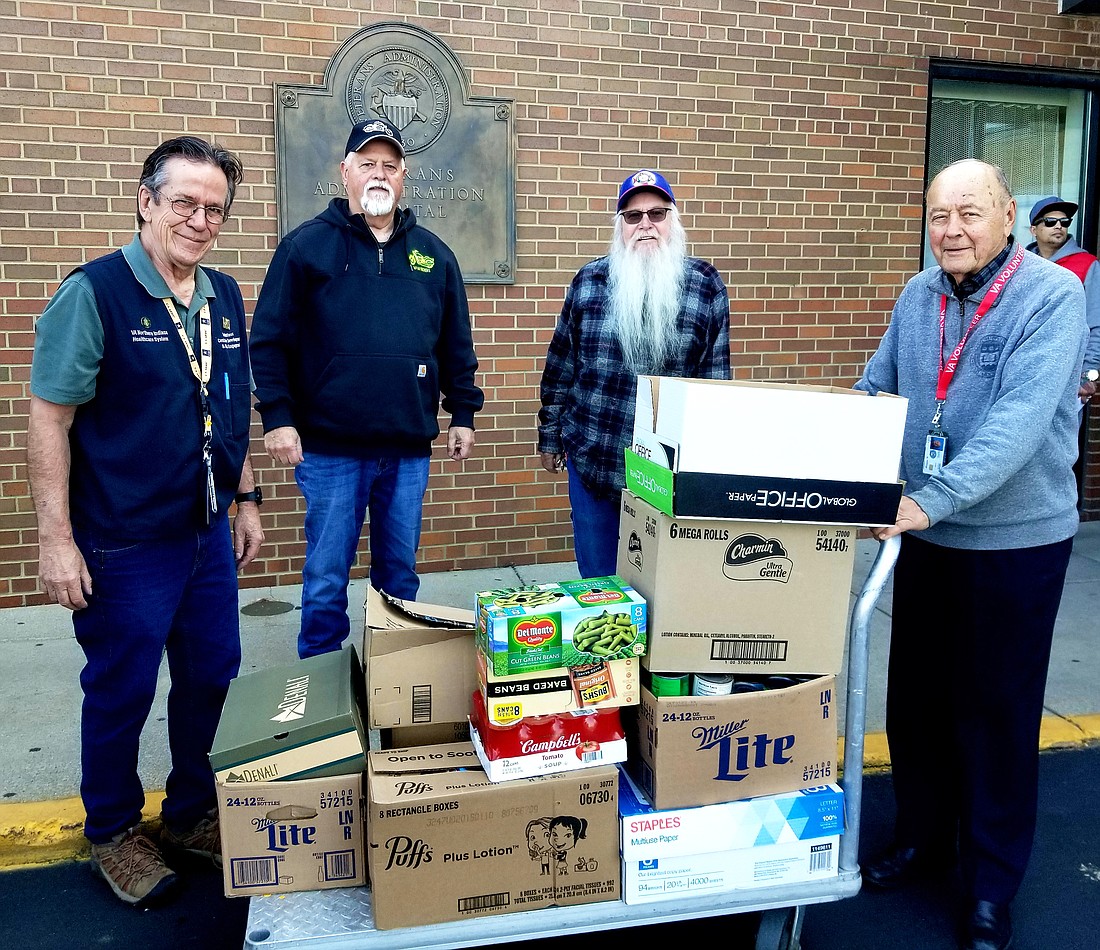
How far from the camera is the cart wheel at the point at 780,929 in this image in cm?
241

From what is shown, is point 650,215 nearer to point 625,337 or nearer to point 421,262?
point 625,337

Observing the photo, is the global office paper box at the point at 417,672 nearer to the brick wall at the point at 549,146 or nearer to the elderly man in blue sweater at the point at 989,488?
the elderly man in blue sweater at the point at 989,488

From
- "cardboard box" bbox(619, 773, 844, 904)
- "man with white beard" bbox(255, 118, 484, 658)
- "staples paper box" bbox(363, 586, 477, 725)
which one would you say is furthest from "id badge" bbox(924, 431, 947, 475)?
"man with white beard" bbox(255, 118, 484, 658)

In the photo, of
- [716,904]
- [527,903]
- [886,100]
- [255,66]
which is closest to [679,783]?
[716,904]

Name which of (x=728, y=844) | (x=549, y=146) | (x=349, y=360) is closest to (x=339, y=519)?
(x=349, y=360)

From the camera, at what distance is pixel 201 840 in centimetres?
294

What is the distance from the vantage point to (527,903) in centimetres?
218

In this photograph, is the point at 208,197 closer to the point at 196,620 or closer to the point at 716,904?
the point at 196,620

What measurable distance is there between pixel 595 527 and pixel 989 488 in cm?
158

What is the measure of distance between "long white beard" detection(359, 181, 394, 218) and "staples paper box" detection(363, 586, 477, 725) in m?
1.73

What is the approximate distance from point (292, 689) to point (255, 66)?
3.66 metres

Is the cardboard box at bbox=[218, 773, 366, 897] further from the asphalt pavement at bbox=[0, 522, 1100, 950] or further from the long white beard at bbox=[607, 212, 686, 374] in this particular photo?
the long white beard at bbox=[607, 212, 686, 374]

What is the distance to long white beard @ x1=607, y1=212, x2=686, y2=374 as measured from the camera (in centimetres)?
352

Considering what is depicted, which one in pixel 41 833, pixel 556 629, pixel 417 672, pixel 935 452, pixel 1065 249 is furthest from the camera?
pixel 1065 249
